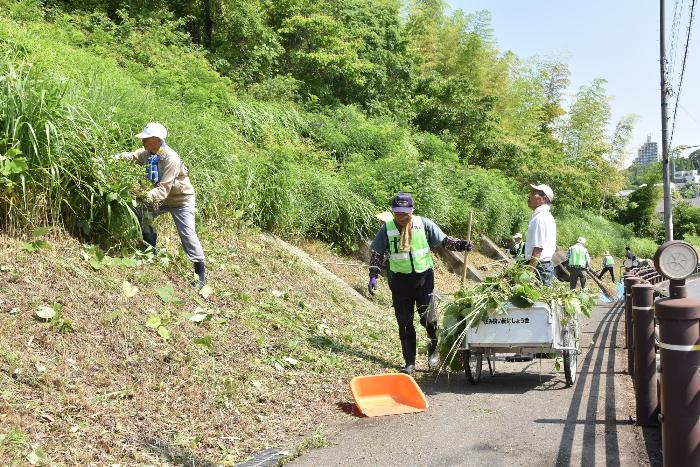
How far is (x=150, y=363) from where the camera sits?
18.9 feet

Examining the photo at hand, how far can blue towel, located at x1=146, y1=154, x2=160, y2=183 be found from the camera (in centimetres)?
772

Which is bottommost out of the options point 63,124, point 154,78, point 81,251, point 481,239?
point 481,239

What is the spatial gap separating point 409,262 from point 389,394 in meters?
1.72

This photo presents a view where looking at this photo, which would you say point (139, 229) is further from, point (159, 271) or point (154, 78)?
point (154, 78)

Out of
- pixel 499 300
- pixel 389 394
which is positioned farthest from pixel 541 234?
pixel 389 394

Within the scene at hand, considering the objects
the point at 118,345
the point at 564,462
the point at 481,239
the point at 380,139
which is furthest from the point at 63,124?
the point at 481,239

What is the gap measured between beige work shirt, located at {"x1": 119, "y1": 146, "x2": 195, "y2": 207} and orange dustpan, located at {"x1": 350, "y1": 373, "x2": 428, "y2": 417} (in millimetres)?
2969

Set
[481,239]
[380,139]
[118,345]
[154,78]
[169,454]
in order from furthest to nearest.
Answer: [481,239]
[380,139]
[154,78]
[118,345]
[169,454]

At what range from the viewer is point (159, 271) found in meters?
7.65

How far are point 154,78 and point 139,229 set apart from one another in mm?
6099

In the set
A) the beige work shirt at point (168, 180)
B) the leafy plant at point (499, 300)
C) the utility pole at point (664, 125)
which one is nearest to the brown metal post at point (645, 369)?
the leafy plant at point (499, 300)

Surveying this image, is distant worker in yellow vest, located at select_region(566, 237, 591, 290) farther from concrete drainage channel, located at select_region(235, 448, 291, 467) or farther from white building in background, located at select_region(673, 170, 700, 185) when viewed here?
white building in background, located at select_region(673, 170, 700, 185)

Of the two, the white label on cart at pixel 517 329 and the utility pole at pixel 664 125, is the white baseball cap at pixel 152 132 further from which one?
the utility pole at pixel 664 125

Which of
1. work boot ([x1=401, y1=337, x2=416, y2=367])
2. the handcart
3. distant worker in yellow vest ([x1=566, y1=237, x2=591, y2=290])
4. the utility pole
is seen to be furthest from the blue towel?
the utility pole
